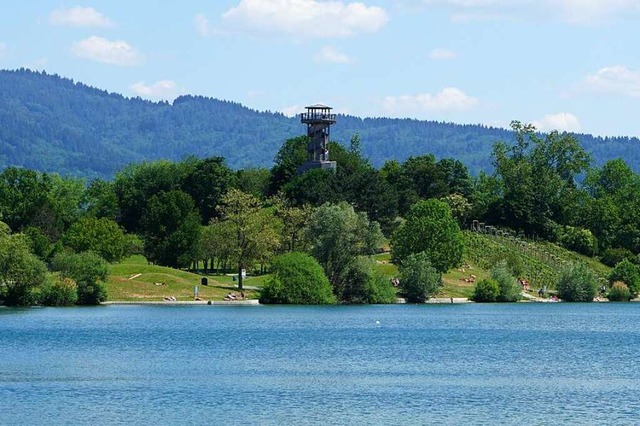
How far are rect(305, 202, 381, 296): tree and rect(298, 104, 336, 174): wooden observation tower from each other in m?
53.7

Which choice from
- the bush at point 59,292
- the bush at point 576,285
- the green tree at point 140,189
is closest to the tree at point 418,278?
the bush at point 576,285

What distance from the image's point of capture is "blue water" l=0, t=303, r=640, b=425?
46.6 m

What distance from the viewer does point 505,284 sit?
127750 millimetres

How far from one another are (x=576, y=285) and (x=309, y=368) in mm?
77545

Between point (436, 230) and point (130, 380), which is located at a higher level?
point (436, 230)

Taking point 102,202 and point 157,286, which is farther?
point 102,202

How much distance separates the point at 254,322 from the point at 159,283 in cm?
2446

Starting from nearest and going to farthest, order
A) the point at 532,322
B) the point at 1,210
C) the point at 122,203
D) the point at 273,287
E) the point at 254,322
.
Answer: the point at 254,322
the point at 532,322
the point at 273,287
the point at 1,210
the point at 122,203

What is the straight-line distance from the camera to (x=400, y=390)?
52.8m

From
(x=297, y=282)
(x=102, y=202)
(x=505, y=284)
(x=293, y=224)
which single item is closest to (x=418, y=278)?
(x=505, y=284)

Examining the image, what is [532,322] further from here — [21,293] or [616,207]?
[616,207]

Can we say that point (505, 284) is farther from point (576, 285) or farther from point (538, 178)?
point (538, 178)

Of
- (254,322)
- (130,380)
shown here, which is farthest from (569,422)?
(254,322)

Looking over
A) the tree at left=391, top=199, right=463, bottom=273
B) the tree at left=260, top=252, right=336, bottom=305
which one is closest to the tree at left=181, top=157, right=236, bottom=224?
the tree at left=391, top=199, right=463, bottom=273
